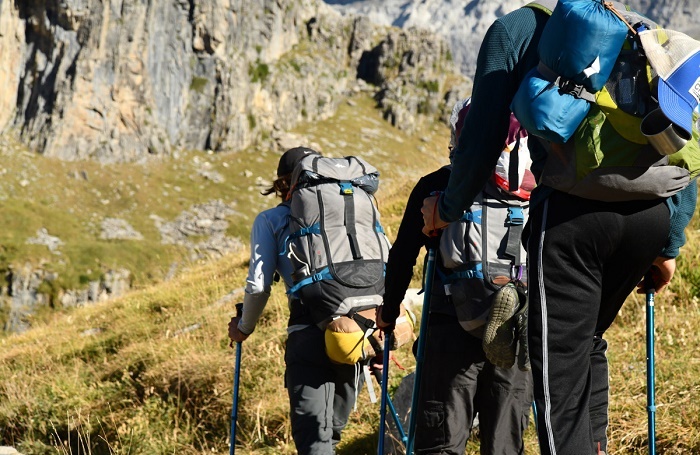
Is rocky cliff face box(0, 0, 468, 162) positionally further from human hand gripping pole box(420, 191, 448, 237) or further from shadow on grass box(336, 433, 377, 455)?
human hand gripping pole box(420, 191, 448, 237)

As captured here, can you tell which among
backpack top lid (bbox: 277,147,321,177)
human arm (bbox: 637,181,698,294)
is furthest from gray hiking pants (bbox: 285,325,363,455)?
human arm (bbox: 637,181,698,294)

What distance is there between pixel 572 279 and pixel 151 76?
12330 centimetres

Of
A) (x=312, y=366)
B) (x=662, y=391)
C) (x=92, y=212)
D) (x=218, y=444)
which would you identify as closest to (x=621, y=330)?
(x=662, y=391)

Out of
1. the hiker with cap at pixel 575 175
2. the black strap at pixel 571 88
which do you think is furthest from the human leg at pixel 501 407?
the black strap at pixel 571 88

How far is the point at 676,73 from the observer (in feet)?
7.00

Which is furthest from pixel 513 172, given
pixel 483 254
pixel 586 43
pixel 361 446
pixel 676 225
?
pixel 361 446

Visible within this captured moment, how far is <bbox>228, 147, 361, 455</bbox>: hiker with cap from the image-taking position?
397 centimetres

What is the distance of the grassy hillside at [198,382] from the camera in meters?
4.40

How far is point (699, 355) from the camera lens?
4676 mm

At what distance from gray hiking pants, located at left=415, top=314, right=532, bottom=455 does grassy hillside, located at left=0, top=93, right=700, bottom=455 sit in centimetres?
117

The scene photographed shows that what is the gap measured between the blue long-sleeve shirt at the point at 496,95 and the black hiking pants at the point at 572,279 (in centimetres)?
16

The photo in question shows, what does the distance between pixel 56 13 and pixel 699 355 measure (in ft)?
388

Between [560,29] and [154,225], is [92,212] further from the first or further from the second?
[560,29]

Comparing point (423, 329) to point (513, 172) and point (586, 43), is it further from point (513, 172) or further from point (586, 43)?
point (586, 43)
